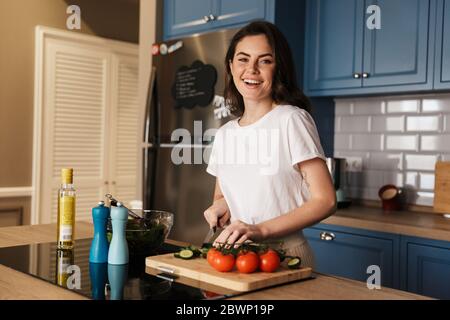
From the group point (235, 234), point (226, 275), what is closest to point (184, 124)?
point (235, 234)

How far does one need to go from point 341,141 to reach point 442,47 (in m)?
0.92

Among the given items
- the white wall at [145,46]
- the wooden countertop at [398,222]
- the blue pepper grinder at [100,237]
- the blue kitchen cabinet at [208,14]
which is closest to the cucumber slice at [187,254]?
the blue pepper grinder at [100,237]

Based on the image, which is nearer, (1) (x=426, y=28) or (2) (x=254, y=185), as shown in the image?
(2) (x=254, y=185)

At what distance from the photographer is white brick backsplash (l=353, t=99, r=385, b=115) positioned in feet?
10.9

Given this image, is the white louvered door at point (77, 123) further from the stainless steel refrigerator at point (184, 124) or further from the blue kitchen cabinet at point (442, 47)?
the blue kitchen cabinet at point (442, 47)

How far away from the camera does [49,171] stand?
15.3 ft

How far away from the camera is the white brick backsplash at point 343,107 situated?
3.45 m

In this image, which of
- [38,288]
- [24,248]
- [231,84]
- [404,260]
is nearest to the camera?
[38,288]

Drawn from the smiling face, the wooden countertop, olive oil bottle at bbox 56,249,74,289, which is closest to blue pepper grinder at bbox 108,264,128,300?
olive oil bottle at bbox 56,249,74,289

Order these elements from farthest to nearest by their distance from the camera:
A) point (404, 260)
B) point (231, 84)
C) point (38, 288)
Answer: point (404, 260), point (231, 84), point (38, 288)

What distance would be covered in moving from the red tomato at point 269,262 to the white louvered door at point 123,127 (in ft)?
12.8
